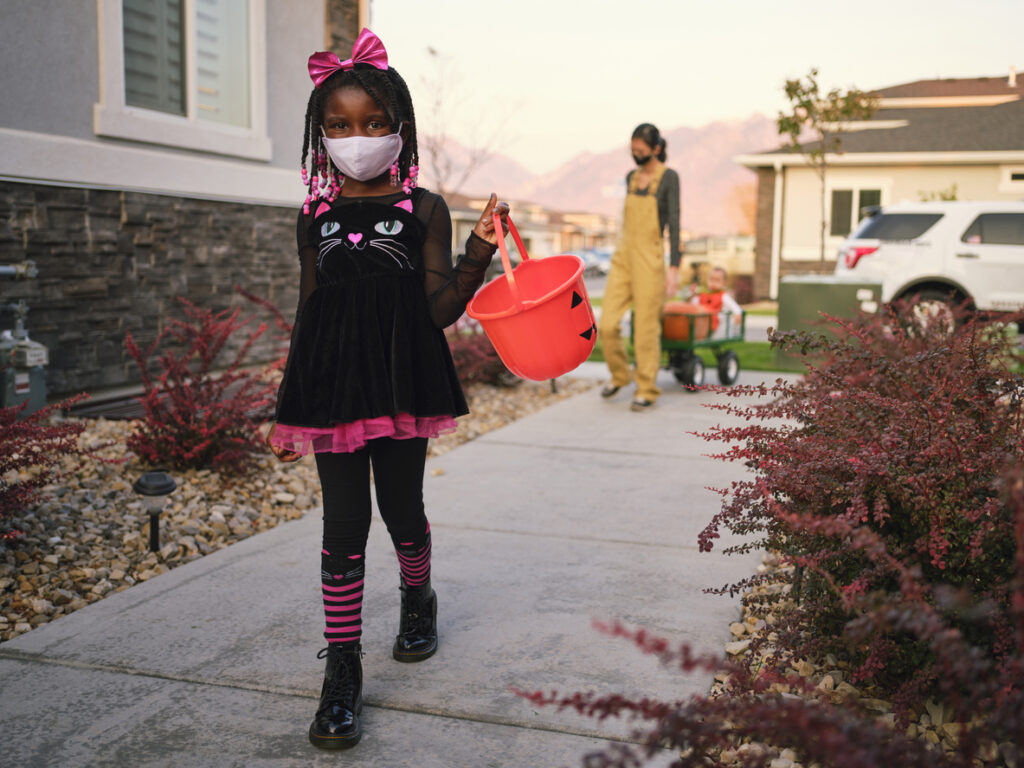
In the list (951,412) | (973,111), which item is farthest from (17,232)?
(973,111)

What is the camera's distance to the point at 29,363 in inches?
220

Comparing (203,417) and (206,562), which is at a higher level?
(203,417)

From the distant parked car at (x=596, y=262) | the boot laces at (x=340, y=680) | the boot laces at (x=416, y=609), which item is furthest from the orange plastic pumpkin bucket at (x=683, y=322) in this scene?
the distant parked car at (x=596, y=262)

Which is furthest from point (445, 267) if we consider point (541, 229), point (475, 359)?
point (541, 229)

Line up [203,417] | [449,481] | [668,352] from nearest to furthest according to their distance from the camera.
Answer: [203,417] → [449,481] → [668,352]

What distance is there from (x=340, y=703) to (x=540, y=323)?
1.16m

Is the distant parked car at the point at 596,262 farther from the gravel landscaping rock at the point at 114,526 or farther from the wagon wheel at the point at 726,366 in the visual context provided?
the gravel landscaping rock at the point at 114,526

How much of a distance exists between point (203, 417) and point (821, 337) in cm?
312

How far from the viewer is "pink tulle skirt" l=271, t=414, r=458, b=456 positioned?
264 cm

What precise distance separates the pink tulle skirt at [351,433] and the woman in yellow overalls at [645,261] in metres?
4.70

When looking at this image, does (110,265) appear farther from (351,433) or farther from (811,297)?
(811,297)

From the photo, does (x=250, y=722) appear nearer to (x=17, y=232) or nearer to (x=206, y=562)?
(x=206, y=562)

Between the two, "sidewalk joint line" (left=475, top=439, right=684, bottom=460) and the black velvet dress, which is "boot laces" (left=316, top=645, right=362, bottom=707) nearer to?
the black velvet dress

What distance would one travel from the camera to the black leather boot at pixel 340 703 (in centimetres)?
245
